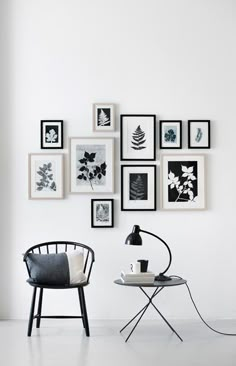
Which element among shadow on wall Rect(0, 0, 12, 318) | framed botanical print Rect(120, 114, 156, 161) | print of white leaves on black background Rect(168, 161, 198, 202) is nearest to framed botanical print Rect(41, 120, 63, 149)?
shadow on wall Rect(0, 0, 12, 318)

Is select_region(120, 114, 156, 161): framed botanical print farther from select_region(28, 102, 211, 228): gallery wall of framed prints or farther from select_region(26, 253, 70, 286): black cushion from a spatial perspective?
select_region(26, 253, 70, 286): black cushion

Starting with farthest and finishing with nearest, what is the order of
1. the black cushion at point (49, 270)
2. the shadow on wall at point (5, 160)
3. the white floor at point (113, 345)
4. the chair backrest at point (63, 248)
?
1. the shadow on wall at point (5, 160)
2. the chair backrest at point (63, 248)
3. the black cushion at point (49, 270)
4. the white floor at point (113, 345)

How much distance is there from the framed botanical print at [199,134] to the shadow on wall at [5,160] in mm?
1643

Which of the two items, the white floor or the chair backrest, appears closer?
the white floor

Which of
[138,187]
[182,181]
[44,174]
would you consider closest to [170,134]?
[182,181]

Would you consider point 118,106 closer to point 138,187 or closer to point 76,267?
point 138,187

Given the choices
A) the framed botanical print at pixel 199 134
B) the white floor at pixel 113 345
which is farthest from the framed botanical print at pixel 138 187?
the white floor at pixel 113 345

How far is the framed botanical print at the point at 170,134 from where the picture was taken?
5.00 m

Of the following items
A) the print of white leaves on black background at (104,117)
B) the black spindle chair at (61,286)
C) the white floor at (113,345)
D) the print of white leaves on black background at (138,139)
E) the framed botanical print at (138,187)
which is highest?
the print of white leaves on black background at (104,117)

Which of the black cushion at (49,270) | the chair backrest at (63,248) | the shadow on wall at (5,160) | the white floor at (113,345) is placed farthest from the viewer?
the shadow on wall at (5,160)

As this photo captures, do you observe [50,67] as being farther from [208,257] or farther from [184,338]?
[184,338]

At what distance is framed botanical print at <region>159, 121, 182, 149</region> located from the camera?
16.4ft

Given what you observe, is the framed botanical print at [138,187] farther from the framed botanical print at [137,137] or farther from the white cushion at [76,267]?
the white cushion at [76,267]

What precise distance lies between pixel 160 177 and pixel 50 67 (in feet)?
4.65
